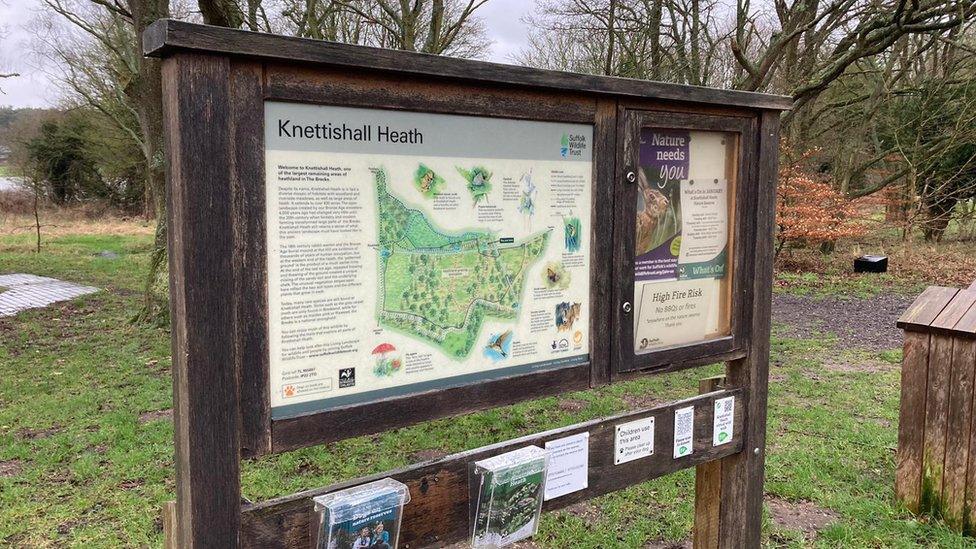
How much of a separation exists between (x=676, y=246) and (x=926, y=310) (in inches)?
87.0

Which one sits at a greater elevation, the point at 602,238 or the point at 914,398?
the point at 602,238

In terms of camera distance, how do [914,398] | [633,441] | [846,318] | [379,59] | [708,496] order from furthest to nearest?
[846,318], [914,398], [708,496], [633,441], [379,59]

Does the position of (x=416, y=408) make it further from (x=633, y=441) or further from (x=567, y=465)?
(x=633, y=441)

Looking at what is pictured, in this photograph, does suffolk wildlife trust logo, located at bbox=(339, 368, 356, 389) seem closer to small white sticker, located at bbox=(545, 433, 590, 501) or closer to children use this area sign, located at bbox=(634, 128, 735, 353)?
small white sticker, located at bbox=(545, 433, 590, 501)

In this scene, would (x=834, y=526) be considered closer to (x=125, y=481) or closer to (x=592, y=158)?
(x=592, y=158)

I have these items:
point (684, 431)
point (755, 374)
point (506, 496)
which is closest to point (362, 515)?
point (506, 496)

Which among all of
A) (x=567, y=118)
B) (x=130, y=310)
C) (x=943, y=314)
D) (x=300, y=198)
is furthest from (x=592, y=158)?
(x=130, y=310)

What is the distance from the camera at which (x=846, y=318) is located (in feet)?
34.4

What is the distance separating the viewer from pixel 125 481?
4398 mm

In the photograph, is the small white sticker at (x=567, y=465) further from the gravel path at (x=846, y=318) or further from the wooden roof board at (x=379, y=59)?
the gravel path at (x=846, y=318)

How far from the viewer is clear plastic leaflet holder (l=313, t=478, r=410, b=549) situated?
1.74m

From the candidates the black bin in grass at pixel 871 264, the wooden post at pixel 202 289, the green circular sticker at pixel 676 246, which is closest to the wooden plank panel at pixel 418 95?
the wooden post at pixel 202 289

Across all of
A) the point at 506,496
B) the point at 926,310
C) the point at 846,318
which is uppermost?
the point at 926,310

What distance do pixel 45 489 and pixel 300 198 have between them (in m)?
3.67
